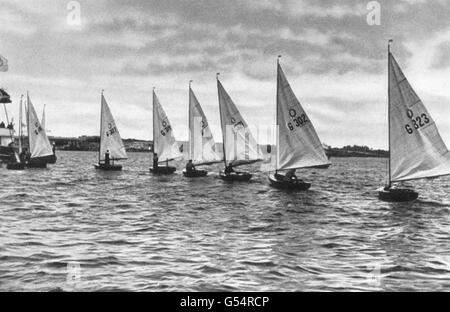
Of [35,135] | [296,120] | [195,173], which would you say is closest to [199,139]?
[195,173]

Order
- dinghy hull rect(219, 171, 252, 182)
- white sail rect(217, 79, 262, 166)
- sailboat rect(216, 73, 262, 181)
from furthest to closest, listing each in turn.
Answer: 1. white sail rect(217, 79, 262, 166)
2. sailboat rect(216, 73, 262, 181)
3. dinghy hull rect(219, 171, 252, 182)

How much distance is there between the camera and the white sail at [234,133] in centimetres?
4457

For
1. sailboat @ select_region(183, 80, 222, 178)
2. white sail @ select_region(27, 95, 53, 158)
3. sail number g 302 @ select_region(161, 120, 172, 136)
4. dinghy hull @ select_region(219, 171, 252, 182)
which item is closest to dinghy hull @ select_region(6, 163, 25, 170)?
white sail @ select_region(27, 95, 53, 158)

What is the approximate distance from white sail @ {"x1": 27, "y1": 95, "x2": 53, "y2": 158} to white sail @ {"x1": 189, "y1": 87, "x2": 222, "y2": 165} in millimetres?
24088

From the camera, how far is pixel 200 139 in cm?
5131

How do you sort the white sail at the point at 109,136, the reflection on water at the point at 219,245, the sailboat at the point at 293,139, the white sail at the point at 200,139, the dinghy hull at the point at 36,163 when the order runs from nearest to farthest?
the reflection on water at the point at 219,245 < the sailboat at the point at 293,139 < the white sail at the point at 200,139 < the white sail at the point at 109,136 < the dinghy hull at the point at 36,163

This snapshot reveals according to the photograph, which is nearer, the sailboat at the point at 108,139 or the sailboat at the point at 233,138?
the sailboat at the point at 233,138

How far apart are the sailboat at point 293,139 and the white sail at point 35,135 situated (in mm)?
38966

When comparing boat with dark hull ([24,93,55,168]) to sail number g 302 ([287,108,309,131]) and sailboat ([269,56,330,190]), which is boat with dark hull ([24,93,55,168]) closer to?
sailboat ([269,56,330,190])

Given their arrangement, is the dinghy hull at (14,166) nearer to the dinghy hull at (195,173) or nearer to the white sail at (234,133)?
the dinghy hull at (195,173)

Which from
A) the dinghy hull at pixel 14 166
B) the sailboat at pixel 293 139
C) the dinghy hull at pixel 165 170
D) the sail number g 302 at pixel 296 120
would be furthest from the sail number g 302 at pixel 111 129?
the sail number g 302 at pixel 296 120

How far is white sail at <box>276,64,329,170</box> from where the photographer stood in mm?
35469

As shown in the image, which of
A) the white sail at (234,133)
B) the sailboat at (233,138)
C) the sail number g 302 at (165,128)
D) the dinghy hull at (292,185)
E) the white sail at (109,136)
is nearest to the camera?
the dinghy hull at (292,185)

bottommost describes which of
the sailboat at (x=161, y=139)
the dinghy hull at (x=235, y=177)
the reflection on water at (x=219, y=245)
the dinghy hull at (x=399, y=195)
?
the reflection on water at (x=219, y=245)
